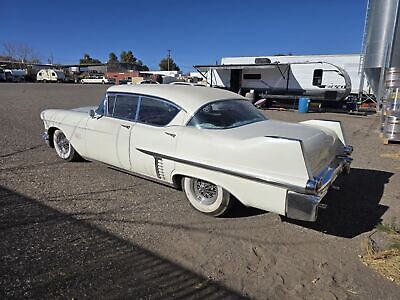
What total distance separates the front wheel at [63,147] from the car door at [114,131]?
0.75 meters

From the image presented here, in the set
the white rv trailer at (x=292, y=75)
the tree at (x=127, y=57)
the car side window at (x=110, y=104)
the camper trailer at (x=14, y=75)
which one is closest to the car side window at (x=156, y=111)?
the car side window at (x=110, y=104)

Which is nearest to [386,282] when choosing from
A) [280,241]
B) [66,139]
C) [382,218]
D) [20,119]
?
[280,241]

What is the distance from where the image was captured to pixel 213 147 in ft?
10.4

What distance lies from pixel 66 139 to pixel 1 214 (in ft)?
7.41

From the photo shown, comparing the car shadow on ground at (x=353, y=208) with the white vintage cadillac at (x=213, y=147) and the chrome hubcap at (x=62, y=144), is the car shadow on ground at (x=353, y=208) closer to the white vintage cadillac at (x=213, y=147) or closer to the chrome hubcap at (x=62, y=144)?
the white vintage cadillac at (x=213, y=147)

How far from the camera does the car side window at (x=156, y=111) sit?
371cm

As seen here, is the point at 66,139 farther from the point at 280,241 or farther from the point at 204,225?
the point at 280,241

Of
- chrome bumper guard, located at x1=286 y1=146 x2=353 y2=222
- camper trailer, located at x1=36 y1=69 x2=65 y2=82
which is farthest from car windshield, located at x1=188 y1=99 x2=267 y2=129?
camper trailer, located at x1=36 y1=69 x2=65 y2=82

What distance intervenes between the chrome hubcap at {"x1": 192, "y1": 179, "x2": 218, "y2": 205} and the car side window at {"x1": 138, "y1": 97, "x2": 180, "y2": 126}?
90 centimetres

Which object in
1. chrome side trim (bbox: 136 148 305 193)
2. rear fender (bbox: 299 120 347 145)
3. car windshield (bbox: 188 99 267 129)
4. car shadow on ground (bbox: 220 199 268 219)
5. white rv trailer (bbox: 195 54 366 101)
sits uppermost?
A: white rv trailer (bbox: 195 54 366 101)

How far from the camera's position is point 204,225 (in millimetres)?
3309

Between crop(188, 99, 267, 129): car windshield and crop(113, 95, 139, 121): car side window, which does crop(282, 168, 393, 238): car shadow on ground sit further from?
crop(113, 95, 139, 121): car side window

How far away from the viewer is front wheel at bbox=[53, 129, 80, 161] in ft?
17.0

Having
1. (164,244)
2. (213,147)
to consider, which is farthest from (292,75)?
(164,244)
